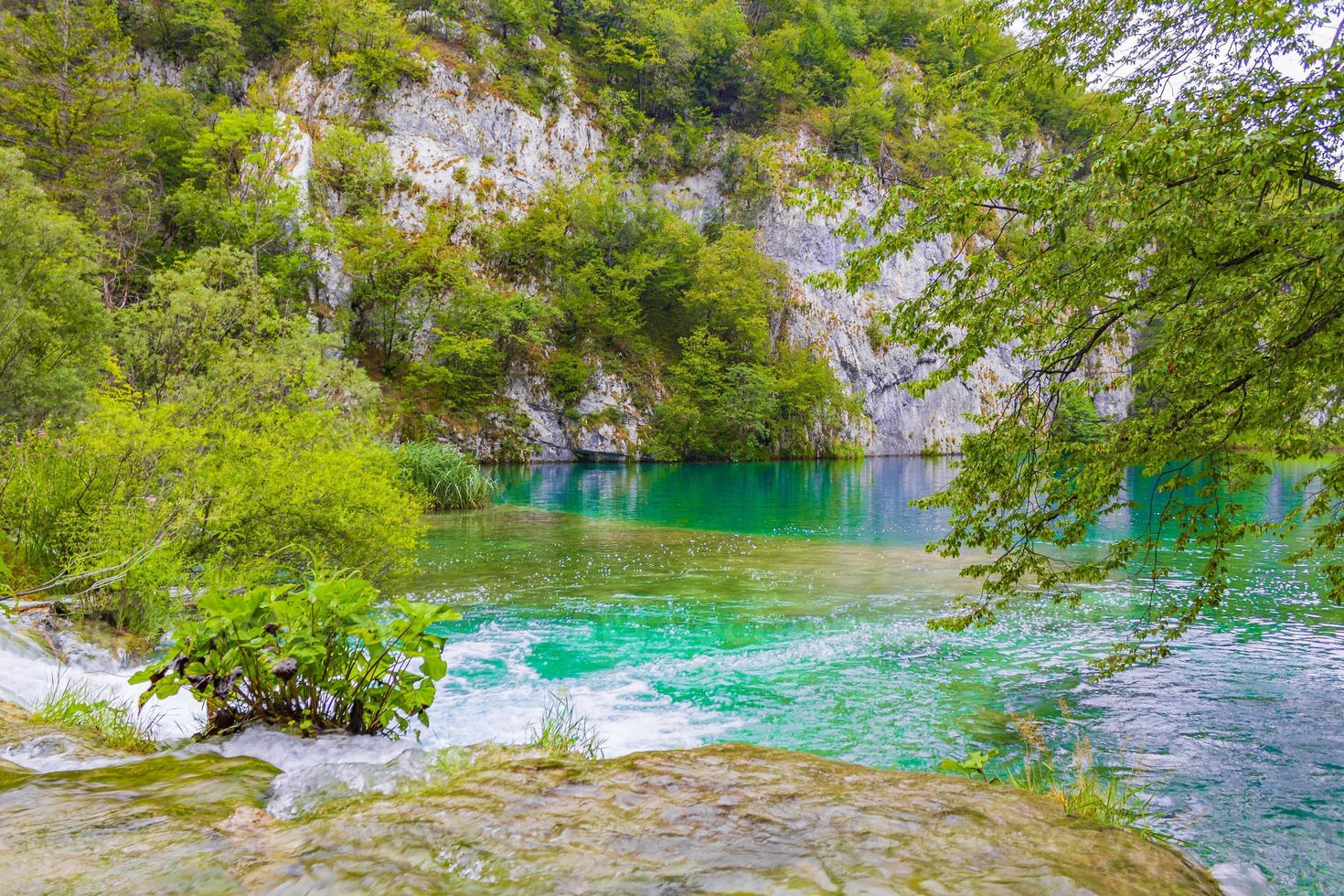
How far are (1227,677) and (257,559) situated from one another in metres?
11.6

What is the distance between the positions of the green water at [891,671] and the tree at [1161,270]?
3.72 feet

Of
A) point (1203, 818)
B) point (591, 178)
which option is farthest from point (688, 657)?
point (591, 178)

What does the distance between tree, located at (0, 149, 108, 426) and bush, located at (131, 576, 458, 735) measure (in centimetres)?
1450

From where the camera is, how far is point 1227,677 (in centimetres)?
768

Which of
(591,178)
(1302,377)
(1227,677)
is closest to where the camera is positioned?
(1302,377)

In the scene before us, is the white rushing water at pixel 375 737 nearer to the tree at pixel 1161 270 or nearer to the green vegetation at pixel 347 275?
the green vegetation at pixel 347 275

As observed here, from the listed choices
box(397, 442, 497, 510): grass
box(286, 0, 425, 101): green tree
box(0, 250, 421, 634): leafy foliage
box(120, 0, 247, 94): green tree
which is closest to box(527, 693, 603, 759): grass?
box(0, 250, 421, 634): leafy foliage

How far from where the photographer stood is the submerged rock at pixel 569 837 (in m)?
2.37

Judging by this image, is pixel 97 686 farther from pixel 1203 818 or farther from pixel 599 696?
pixel 1203 818

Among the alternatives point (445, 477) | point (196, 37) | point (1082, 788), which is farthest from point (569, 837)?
point (196, 37)

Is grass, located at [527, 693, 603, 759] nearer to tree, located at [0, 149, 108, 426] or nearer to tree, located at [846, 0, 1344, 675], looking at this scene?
tree, located at [846, 0, 1344, 675]

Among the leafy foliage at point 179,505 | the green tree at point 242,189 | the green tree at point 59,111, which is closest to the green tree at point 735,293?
the green tree at point 242,189

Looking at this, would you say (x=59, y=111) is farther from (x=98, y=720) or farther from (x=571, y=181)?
(x=98, y=720)

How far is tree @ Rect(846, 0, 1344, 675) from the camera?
Answer: 4.00 m
